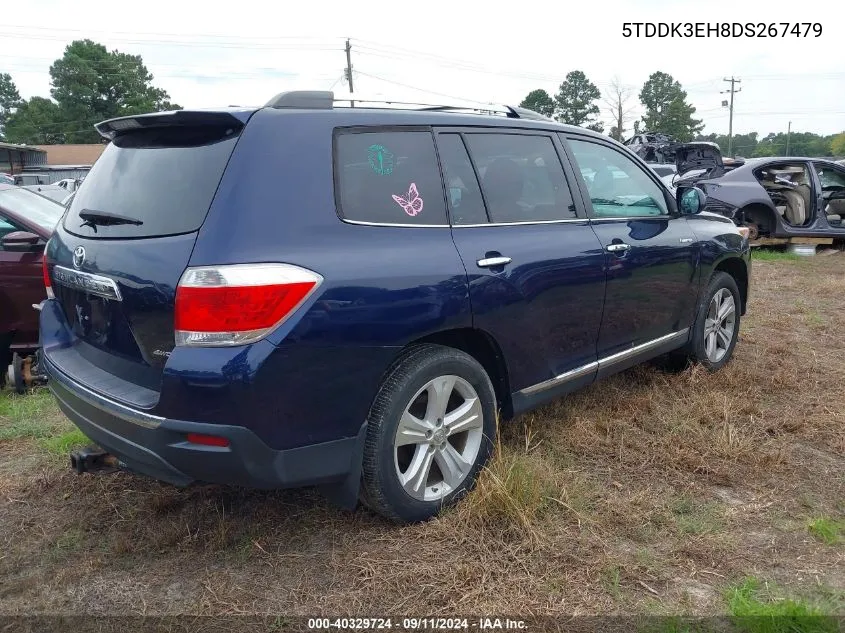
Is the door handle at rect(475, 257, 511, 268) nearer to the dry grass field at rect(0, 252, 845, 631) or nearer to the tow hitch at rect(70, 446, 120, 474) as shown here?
the dry grass field at rect(0, 252, 845, 631)

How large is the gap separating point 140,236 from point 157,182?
9.8 inches

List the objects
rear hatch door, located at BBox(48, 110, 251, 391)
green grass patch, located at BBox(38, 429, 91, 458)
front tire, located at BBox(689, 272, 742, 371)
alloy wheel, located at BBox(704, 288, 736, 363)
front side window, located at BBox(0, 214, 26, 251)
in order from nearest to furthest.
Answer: rear hatch door, located at BBox(48, 110, 251, 391) → green grass patch, located at BBox(38, 429, 91, 458) → front tire, located at BBox(689, 272, 742, 371) → alloy wheel, located at BBox(704, 288, 736, 363) → front side window, located at BBox(0, 214, 26, 251)

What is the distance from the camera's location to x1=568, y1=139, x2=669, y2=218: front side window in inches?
153

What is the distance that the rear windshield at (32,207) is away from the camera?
5273 mm

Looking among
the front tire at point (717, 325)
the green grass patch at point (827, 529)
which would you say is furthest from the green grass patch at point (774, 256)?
the green grass patch at point (827, 529)

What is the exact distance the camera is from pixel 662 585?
2.56m

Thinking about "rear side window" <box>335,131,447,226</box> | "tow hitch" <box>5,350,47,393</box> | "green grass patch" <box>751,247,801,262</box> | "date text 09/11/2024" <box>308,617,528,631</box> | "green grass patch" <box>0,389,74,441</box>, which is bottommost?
"date text 09/11/2024" <box>308,617,528,631</box>

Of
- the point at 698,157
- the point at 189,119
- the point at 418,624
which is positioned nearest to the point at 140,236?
the point at 189,119

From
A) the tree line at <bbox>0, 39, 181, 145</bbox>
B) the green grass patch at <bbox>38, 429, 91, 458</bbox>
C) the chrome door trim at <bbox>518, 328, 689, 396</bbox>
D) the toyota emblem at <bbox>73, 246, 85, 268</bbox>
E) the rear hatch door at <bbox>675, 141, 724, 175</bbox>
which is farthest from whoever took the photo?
the tree line at <bbox>0, 39, 181, 145</bbox>

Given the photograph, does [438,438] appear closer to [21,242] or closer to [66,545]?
[66,545]

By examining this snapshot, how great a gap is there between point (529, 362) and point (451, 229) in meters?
0.78

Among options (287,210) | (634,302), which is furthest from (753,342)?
(287,210)

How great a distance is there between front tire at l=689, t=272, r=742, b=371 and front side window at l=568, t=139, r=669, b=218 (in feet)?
2.52

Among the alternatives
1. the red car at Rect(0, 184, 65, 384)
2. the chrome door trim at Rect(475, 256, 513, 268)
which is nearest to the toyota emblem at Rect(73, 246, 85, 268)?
the chrome door trim at Rect(475, 256, 513, 268)
